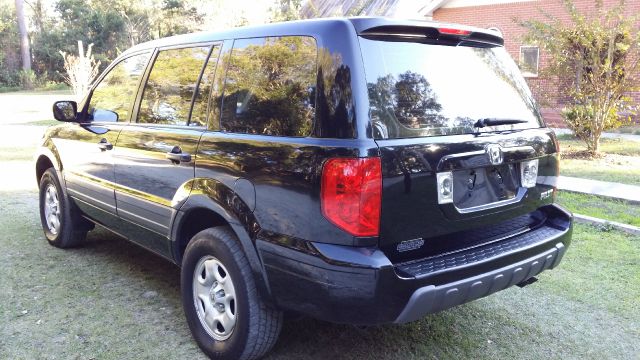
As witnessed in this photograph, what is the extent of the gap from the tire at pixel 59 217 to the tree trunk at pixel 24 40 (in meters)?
33.7

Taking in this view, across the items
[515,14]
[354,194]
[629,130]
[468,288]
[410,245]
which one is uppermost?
[515,14]

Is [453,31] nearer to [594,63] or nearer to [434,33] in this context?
[434,33]

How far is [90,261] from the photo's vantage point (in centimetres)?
485

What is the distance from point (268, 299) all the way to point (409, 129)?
3.67ft

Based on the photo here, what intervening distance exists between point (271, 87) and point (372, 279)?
3.80 feet

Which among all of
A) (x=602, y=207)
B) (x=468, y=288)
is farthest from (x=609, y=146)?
(x=468, y=288)

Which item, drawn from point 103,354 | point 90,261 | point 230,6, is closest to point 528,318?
point 103,354

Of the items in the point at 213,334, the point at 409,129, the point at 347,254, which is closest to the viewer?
Answer: the point at 347,254

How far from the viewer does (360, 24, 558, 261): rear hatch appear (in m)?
2.62

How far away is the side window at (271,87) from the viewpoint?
9.04 ft

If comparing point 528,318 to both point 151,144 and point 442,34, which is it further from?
point 151,144

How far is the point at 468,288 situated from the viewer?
272cm

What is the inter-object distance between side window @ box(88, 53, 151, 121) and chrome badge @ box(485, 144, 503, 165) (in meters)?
2.55

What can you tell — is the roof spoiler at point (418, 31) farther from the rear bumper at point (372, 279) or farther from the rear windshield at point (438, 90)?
the rear bumper at point (372, 279)
